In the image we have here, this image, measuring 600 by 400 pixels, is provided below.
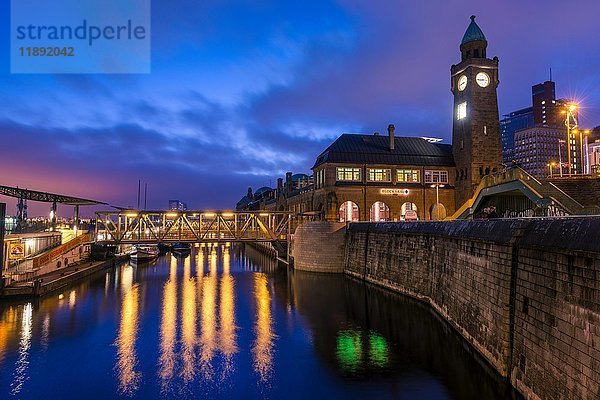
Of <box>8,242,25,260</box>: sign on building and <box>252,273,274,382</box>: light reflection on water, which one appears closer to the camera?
<box>252,273,274,382</box>: light reflection on water

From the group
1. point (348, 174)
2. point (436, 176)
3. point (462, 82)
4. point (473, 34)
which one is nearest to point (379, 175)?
point (348, 174)

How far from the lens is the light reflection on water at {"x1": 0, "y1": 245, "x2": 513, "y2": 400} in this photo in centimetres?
2041

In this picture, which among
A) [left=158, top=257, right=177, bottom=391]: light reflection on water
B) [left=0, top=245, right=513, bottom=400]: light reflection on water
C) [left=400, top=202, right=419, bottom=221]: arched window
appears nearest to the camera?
[left=0, top=245, right=513, bottom=400]: light reflection on water

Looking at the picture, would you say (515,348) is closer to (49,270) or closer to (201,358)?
(201,358)

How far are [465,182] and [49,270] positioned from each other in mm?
63723

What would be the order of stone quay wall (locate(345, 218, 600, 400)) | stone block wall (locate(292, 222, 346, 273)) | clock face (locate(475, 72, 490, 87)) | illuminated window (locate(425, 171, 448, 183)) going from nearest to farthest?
stone quay wall (locate(345, 218, 600, 400)), stone block wall (locate(292, 222, 346, 273)), clock face (locate(475, 72, 490, 87)), illuminated window (locate(425, 171, 448, 183))

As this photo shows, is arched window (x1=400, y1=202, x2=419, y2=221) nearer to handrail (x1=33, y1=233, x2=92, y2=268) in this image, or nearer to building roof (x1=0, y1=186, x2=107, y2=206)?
handrail (x1=33, y1=233, x2=92, y2=268)

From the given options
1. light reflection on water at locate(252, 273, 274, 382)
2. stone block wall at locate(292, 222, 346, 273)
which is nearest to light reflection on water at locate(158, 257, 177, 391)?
light reflection on water at locate(252, 273, 274, 382)

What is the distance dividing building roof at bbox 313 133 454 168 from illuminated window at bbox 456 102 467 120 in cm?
770

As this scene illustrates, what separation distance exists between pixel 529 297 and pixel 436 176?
57.9 metres

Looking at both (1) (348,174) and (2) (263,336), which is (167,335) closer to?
(2) (263,336)

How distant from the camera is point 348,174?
2739 inches

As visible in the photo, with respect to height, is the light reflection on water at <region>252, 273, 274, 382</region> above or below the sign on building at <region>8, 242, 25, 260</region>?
below

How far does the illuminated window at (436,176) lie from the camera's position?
2884 inches
